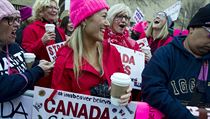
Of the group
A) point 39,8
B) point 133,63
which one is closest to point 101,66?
point 133,63

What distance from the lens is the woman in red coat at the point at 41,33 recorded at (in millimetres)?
4922

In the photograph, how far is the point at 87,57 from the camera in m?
3.26

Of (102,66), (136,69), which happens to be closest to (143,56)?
(136,69)

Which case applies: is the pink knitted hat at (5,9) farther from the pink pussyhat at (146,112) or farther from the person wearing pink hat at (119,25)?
the person wearing pink hat at (119,25)

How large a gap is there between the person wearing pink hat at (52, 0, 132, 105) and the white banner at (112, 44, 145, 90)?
1160 millimetres

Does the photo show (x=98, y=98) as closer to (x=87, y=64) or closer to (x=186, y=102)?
(x=87, y=64)

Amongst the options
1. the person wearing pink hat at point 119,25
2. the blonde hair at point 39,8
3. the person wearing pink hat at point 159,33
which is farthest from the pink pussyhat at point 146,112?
the person wearing pink hat at point 159,33

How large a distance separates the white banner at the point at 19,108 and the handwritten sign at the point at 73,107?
0.47 ft

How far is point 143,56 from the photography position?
471 centimetres

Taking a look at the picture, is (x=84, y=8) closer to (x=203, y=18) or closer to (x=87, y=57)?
(x=87, y=57)

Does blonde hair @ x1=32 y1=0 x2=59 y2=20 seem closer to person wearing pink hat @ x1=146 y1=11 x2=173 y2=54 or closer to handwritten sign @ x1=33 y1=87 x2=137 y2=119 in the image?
person wearing pink hat @ x1=146 y1=11 x2=173 y2=54

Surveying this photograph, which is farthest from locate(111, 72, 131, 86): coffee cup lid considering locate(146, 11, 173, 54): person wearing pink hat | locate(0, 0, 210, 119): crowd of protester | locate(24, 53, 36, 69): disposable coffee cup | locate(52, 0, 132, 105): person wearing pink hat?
locate(146, 11, 173, 54): person wearing pink hat

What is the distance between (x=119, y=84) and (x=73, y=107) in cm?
56

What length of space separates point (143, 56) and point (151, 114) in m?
1.85
